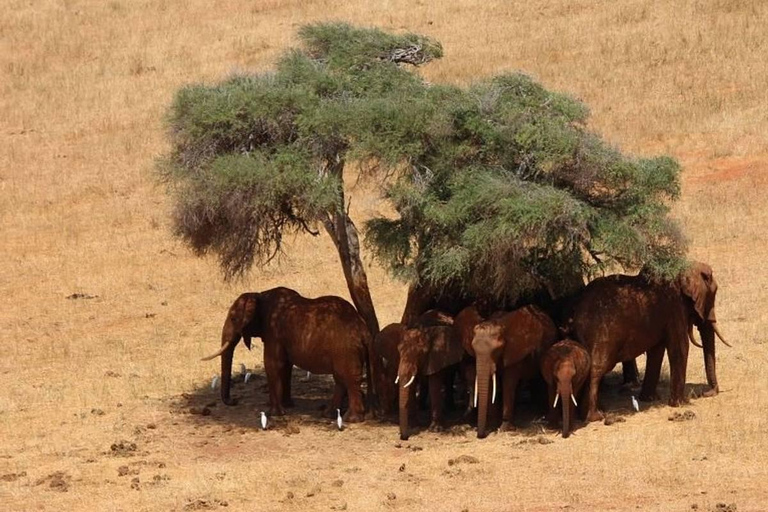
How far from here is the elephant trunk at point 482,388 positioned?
18.7m

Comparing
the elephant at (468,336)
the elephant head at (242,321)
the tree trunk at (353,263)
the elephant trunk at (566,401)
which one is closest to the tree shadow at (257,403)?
the elephant head at (242,321)

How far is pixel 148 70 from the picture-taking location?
41906mm

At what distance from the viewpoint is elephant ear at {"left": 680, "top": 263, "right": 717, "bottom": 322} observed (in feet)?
65.6

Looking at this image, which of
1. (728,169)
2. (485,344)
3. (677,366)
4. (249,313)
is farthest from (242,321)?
(728,169)

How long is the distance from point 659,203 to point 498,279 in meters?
2.47

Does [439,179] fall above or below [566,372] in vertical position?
above

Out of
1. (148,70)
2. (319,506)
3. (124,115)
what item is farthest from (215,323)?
(148,70)

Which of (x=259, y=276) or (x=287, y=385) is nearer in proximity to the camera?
(x=287, y=385)

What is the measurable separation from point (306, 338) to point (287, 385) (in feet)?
3.98

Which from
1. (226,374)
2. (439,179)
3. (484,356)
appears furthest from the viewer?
(226,374)

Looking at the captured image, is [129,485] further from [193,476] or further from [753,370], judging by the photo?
[753,370]

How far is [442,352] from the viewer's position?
1938cm

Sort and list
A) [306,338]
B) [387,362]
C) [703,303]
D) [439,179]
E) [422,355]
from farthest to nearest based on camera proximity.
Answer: [703,303] → [306,338] → [387,362] → [439,179] → [422,355]

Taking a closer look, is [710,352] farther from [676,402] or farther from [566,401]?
[566,401]
